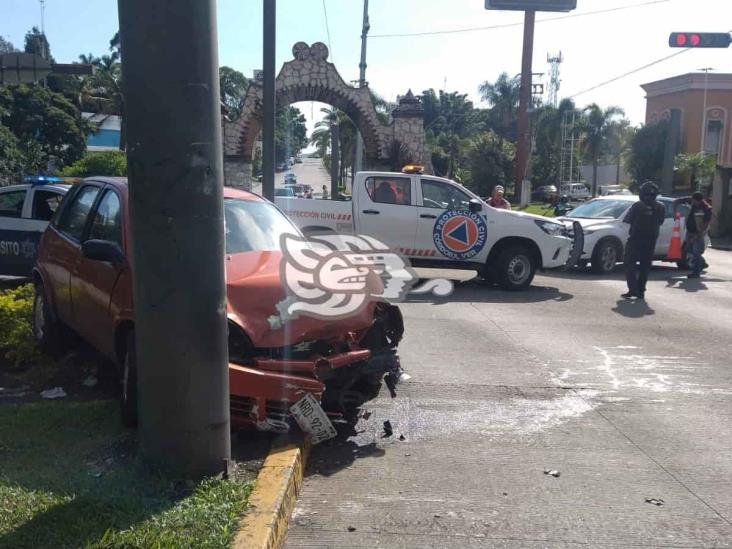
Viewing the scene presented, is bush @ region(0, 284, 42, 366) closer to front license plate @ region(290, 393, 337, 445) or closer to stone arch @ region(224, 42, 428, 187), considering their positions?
front license plate @ region(290, 393, 337, 445)

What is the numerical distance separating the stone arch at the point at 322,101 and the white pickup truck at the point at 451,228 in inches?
489

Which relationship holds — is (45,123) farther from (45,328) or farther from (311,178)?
(311,178)

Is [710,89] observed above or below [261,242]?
above

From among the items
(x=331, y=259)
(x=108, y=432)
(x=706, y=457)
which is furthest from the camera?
(x=331, y=259)

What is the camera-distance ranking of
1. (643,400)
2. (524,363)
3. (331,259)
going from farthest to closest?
(524,363), (643,400), (331,259)

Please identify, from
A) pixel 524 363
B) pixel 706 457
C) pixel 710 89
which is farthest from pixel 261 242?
pixel 710 89

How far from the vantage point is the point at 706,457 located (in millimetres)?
5188

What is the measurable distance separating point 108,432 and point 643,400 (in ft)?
14.3

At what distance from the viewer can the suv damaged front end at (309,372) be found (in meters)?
4.66

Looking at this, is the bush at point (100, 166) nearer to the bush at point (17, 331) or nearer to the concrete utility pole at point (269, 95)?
the concrete utility pole at point (269, 95)

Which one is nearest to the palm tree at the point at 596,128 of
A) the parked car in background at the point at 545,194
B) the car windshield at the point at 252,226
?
the parked car in background at the point at 545,194

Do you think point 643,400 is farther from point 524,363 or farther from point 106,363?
point 106,363

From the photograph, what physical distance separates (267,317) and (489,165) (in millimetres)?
55061

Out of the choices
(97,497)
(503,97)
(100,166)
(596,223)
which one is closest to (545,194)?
(503,97)
